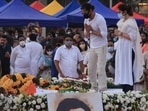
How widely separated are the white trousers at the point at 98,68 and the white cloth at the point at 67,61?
49.0 inches

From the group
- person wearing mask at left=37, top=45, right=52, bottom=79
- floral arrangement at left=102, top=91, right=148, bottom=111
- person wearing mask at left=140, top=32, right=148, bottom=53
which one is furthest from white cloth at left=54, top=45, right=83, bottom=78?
floral arrangement at left=102, top=91, right=148, bottom=111

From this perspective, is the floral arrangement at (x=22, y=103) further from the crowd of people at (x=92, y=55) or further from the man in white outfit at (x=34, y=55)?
the man in white outfit at (x=34, y=55)

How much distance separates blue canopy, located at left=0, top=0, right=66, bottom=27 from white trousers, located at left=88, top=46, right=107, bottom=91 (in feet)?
22.1

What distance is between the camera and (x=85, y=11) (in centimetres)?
1124

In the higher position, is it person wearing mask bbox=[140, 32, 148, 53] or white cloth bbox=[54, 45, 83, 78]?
person wearing mask bbox=[140, 32, 148, 53]

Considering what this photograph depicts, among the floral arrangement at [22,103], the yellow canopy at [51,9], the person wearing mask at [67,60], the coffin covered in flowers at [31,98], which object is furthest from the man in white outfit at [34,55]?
the yellow canopy at [51,9]

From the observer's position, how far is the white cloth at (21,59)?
1311cm

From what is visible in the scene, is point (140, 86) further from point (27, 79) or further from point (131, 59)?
point (27, 79)

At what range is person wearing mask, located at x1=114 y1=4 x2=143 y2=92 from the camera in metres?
10.9

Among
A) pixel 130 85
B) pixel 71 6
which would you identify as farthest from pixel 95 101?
pixel 71 6

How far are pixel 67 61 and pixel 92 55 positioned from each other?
1.42 meters

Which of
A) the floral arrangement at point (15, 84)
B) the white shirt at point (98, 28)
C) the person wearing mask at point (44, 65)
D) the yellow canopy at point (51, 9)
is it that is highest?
the yellow canopy at point (51, 9)

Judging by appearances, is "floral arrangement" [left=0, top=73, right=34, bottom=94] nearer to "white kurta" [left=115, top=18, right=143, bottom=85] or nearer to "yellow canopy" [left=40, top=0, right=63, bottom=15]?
"white kurta" [left=115, top=18, right=143, bottom=85]

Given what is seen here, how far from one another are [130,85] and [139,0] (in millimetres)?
31028
